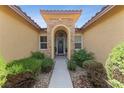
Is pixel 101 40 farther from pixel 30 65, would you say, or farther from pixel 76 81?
pixel 30 65

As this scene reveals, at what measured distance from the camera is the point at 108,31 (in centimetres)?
1264

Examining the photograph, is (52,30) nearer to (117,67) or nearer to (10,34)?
(10,34)

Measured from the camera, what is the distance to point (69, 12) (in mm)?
20141

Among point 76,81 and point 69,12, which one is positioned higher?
point 69,12

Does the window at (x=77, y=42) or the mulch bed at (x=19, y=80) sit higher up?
the window at (x=77, y=42)

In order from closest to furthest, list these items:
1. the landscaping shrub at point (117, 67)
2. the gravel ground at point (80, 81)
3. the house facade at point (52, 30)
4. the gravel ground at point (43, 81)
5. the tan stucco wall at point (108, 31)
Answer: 1. the landscaping shrub at point (117, 67)
2. the house facade at point (52, 30)
3. the tan stucco wall at point (108, 31)
4. the gravel ground at point (43, 81)
5. the gravel ground at point (80, 81)

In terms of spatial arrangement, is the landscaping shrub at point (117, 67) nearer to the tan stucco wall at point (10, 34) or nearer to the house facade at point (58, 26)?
the tan stucco wall at point (10, 34)

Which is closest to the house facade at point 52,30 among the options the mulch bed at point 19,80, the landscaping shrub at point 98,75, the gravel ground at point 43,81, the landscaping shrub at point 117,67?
the mulch bed at point 19,80

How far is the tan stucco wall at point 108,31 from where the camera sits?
1058cm

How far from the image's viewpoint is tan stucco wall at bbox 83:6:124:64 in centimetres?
1058
